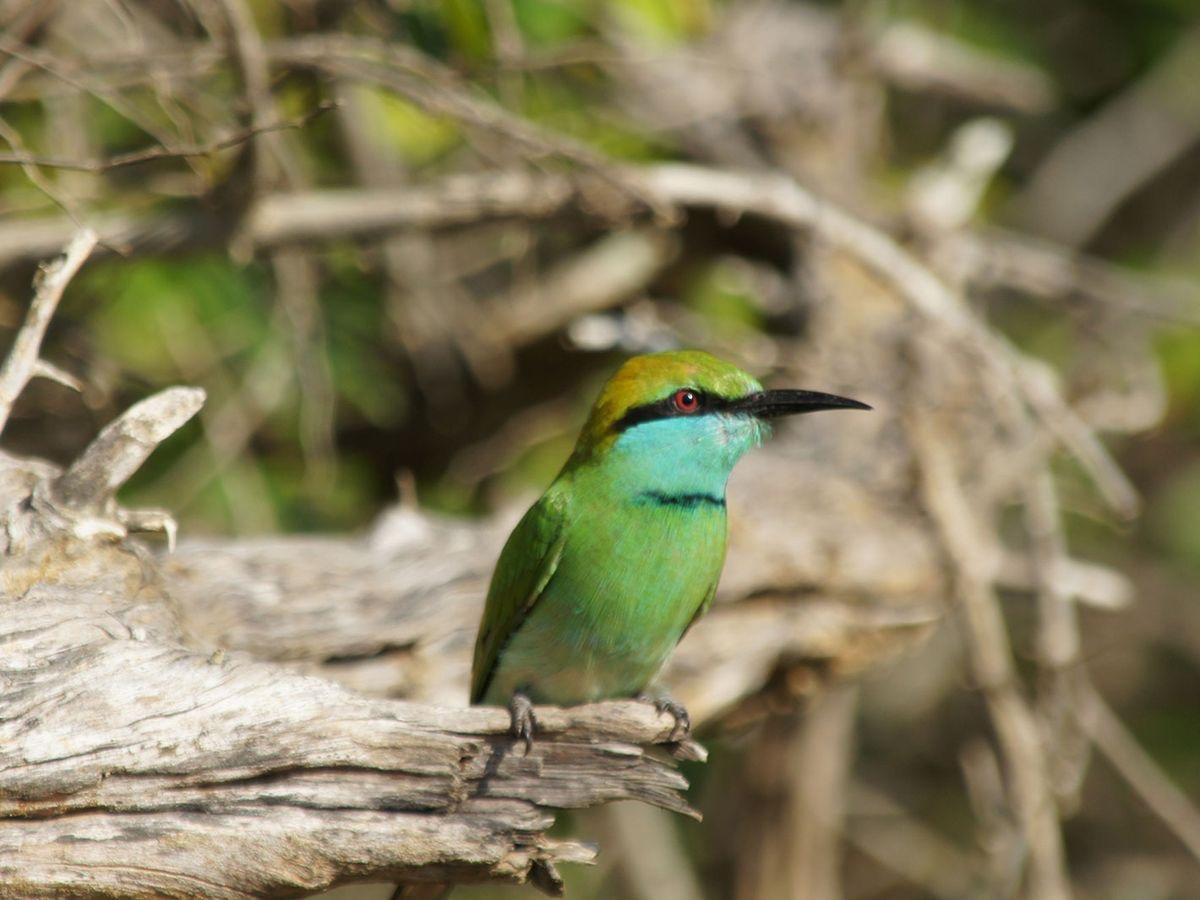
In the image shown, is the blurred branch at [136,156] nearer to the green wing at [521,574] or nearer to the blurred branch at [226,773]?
the blurred branch at [226,773]

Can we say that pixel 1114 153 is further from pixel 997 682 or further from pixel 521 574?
pixel 521 574

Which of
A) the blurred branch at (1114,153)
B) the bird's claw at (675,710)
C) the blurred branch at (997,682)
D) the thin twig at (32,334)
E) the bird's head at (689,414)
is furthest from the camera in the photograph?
the blurred branch at (1114,153)

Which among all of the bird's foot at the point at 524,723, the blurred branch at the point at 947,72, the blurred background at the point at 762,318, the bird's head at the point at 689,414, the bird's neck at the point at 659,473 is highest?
the blurred branch at the point at 947,72

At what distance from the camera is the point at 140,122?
304cm

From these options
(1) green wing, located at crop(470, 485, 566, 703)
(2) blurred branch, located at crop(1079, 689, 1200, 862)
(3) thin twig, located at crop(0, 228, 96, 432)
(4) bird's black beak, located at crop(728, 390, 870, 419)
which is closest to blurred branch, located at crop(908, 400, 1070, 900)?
(2) blurred branch, located at crop(1079, 689, 1200, 862)

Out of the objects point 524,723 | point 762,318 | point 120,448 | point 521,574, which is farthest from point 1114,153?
point 120,448

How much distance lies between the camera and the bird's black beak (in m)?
3.11

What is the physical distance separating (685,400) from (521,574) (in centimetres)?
53

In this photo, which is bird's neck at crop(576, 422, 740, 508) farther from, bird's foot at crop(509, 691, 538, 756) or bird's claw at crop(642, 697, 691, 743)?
bird's foot at crop(509, 691, 538, 756)

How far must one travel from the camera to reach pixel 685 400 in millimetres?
3111

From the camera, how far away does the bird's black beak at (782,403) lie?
311 cm

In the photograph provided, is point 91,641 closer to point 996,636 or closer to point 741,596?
point 741,596

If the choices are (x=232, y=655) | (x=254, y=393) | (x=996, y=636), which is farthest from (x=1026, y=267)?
(x=232, y=655)

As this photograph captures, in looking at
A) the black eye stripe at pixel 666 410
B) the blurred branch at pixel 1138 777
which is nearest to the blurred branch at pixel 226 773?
the black eye stripe at pixel 666 410
